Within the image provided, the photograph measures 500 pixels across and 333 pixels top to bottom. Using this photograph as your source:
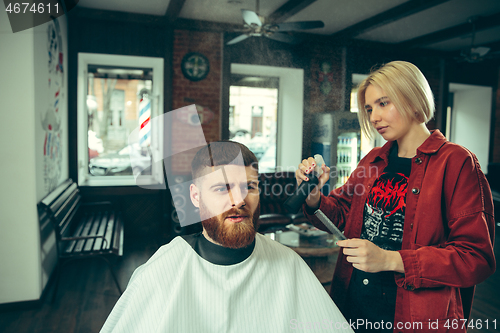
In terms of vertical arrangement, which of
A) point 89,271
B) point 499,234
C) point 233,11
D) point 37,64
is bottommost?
point 89,271

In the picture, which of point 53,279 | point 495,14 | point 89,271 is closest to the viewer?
point 53,279

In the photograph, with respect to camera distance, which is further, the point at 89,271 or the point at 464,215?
the point at 89,271

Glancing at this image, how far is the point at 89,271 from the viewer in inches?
126

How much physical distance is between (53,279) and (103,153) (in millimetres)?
1840

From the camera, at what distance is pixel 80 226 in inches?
133

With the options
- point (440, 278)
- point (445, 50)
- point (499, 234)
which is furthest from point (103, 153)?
point (445, 50)

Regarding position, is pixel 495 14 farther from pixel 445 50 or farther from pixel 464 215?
pixel 464 215

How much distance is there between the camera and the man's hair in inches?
45.8

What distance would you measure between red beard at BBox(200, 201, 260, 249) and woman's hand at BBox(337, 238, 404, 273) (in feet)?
1.09

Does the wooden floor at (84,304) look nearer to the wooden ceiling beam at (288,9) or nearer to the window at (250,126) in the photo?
the window at (250,126)

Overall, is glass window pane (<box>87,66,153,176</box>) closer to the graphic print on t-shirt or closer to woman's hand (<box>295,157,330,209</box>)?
woman's hand (<box>295,157,330,209</box>)

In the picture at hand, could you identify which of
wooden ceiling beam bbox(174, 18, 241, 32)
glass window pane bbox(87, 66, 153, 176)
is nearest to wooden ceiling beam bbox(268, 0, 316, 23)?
wooden ceiling beam bbox(174, 18, 241, 32)

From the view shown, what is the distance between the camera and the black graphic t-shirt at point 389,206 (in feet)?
3.54

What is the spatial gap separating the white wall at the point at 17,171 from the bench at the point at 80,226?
0.14 meters
